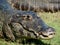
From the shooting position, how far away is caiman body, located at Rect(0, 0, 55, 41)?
17.3 feet

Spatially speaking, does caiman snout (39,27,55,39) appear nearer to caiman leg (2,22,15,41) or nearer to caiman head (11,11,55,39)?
caiman head (11,11,55,39)

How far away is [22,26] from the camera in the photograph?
5406 millimetres

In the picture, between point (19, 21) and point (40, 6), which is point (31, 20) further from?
point (40, 6)

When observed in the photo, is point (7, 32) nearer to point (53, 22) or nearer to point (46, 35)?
point (46, 35)

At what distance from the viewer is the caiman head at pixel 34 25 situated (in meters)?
5.12

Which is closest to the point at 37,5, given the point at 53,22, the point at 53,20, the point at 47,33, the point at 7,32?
the point at 53,20

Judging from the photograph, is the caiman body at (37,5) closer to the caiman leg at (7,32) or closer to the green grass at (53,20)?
the green grass at (53,20)

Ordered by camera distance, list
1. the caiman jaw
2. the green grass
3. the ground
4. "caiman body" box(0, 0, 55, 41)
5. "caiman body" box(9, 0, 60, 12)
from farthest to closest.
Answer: "caiman body" box(9, 0, 60, 12) → the green grass → the ground → "caiman body" box(0, 0, 55, 41) → the caiman jaw

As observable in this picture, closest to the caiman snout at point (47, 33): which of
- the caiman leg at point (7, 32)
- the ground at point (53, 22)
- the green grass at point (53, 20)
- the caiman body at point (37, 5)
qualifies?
the ground at point (53, 22)

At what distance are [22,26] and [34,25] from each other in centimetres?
25

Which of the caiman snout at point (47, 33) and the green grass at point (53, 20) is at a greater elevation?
the caiman snout at point (47, 33)

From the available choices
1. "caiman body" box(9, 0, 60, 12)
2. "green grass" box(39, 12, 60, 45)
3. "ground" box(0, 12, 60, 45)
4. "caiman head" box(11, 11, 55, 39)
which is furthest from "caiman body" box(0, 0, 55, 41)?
"caiman body" box(9, 0, 60, 12)

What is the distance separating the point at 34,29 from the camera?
530cm

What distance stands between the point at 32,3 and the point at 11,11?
A: 3.22 m
